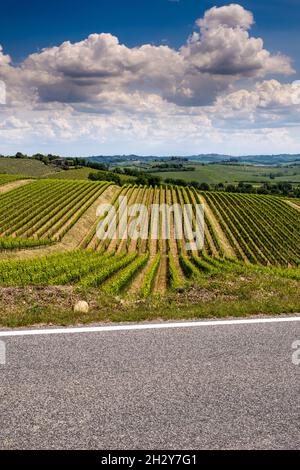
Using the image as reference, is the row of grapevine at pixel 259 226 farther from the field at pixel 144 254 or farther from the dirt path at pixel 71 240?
the dirt path at pixel 71 240

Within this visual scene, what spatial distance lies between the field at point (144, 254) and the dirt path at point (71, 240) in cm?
17

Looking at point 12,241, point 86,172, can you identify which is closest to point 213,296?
point 12,241

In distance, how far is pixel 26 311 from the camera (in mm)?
8086

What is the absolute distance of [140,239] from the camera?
53469 mm

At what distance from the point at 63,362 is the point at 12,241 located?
36277mm

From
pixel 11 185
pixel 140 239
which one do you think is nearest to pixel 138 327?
pixel 140 239

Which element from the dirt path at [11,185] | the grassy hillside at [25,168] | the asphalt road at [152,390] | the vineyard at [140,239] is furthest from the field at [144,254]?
the grassy hillside at [25,168]

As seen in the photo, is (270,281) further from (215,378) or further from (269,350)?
(215,378)

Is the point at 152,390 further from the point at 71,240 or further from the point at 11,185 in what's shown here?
the point at 11,185

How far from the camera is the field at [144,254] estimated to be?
30.7ft

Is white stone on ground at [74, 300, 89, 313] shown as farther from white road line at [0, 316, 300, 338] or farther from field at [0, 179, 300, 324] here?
white road line at [0, 316, 300, 338]

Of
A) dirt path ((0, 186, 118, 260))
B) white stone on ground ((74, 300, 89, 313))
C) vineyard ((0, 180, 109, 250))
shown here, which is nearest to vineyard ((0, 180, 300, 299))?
vineyard ((0, 180, 109, 250))

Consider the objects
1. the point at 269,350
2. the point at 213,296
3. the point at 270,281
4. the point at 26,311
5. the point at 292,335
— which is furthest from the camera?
the point at 270,281

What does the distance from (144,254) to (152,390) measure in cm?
4156
